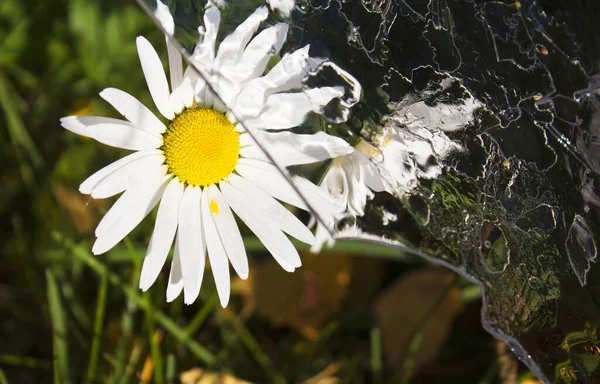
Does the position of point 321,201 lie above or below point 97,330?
above

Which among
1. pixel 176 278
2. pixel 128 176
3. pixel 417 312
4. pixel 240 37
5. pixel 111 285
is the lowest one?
pixel 417 312

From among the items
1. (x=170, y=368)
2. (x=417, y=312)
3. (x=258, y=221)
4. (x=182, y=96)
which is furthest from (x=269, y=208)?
(x=417, y=312)

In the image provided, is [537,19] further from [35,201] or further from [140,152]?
[35,201]

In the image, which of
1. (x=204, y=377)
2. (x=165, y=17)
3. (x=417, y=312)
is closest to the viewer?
(x=165, y=17)

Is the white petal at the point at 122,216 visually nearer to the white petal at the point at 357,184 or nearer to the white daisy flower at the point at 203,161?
the white daisy flower at the point at 203,161

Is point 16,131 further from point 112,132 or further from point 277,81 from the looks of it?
point 277,81

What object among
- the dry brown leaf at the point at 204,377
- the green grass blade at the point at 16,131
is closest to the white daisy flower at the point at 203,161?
the dry brown leaf at the point at 204,377
